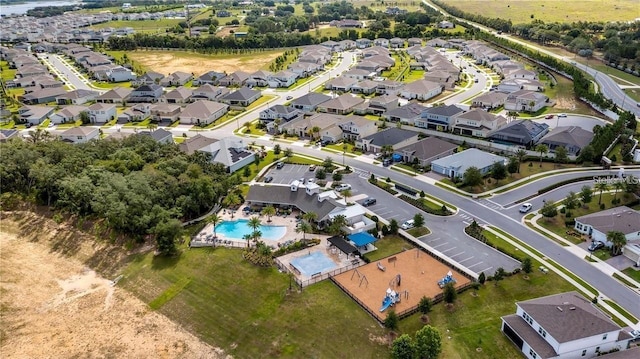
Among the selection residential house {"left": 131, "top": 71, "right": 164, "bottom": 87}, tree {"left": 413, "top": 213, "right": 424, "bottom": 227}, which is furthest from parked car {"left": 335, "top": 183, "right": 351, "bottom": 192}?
residential house {"left": 131, "top": 71, "right": 164, "bottom": 87}

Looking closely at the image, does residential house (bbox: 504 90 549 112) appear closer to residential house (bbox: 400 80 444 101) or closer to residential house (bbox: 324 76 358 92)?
residential house (bbox: 400 80 444 101)

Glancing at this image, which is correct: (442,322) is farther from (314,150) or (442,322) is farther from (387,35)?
(387,35)

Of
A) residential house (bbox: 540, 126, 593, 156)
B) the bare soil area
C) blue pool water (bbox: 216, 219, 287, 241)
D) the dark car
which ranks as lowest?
the bare soil area

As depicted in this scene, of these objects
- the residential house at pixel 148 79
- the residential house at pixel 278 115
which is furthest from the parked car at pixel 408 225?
the residential house at pixel 148 79

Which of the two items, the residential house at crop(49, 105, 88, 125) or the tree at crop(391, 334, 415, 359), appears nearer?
the tree at crop(391, 334, 415, 359)

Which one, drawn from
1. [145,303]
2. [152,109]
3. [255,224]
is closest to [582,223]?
[255,224]

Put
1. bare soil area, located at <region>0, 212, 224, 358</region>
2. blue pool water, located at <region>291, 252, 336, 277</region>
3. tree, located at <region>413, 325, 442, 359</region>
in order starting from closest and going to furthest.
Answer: tree, located at <region>413, 325, 442, 359</region> < bare soil area, located at <region>0, 212, 224, 358</region> < blue pool water, located at <region>291, 252, 336, 277</region>
